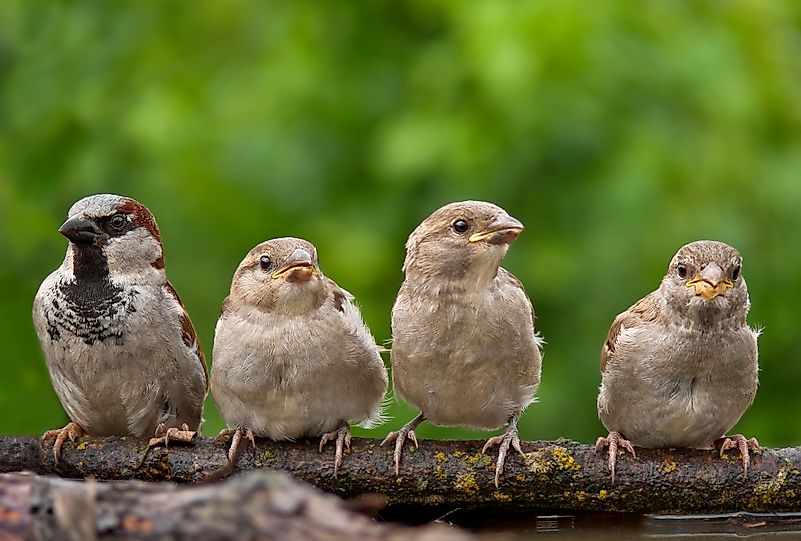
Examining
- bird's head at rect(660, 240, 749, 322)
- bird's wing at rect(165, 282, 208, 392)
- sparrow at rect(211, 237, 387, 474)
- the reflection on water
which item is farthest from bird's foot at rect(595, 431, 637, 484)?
bird's wing at rect(165, 282, 208, 392)

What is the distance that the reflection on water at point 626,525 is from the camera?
15.6 feet

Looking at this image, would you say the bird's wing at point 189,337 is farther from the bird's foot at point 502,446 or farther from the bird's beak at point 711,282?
the bird's beak at point 711,282

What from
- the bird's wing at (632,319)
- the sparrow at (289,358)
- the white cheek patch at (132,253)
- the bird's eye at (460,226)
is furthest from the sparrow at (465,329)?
the white cheek patch at (132,253)

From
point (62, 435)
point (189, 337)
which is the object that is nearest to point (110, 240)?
point (189, 337)

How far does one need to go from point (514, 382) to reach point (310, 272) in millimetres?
977

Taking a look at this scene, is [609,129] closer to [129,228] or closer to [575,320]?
[575,320]

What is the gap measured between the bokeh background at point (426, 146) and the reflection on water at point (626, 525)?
173cm

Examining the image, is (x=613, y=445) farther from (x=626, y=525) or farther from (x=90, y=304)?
(x=90, y=304)

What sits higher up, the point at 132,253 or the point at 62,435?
the point at 132,253

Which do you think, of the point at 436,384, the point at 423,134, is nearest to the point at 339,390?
the point at 436,384

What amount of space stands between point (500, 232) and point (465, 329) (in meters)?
0.42

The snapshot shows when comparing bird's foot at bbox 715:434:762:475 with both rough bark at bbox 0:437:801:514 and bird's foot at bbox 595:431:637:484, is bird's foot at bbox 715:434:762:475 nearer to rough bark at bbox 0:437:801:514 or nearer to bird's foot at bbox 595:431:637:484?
rough bark at bbox 0:437:801:514

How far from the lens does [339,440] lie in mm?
4820

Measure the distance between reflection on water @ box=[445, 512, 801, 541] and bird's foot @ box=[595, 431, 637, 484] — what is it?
9.7 inches
